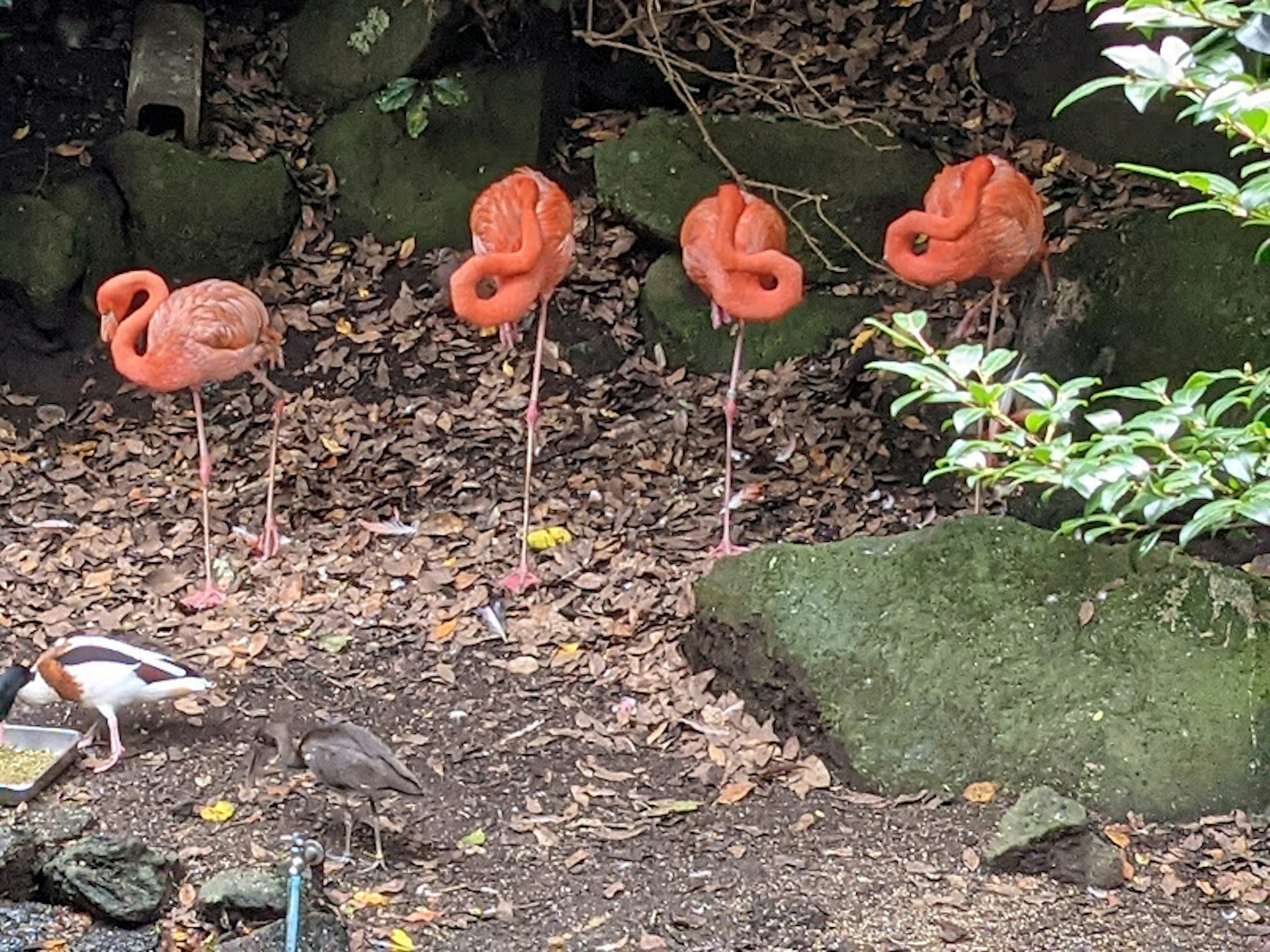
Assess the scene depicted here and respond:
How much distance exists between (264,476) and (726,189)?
2031mm

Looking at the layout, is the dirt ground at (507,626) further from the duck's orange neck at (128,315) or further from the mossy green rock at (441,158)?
the duck's orange neck at (128,315)

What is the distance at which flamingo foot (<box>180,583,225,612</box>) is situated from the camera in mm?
4793

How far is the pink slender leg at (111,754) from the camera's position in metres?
3.89

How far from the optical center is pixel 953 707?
375cm

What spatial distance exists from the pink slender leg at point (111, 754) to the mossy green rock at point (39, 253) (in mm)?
2659

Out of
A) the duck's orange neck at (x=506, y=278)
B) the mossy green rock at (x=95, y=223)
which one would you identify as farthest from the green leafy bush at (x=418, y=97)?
the duck's orange neck at (x=506, y=278)

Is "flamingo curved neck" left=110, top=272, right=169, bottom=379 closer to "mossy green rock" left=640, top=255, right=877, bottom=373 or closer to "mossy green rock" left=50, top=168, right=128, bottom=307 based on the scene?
"mossy green rock" left=50, top=168, right=128, bottom=307

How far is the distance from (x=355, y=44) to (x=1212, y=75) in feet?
18.2

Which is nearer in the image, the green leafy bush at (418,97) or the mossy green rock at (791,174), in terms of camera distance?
the mossy green rock at (791,174)

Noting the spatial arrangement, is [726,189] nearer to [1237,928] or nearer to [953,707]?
[953,707]

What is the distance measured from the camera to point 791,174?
6277mm

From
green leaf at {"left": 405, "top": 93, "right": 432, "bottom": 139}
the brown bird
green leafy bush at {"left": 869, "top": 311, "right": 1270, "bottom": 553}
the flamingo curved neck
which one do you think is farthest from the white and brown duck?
green leaf at {"left": 405, "top": 93, "right": 432, "bottom": 139}

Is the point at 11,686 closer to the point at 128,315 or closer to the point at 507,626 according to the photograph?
the point at 507,626

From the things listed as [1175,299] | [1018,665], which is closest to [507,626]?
[1018,665]
